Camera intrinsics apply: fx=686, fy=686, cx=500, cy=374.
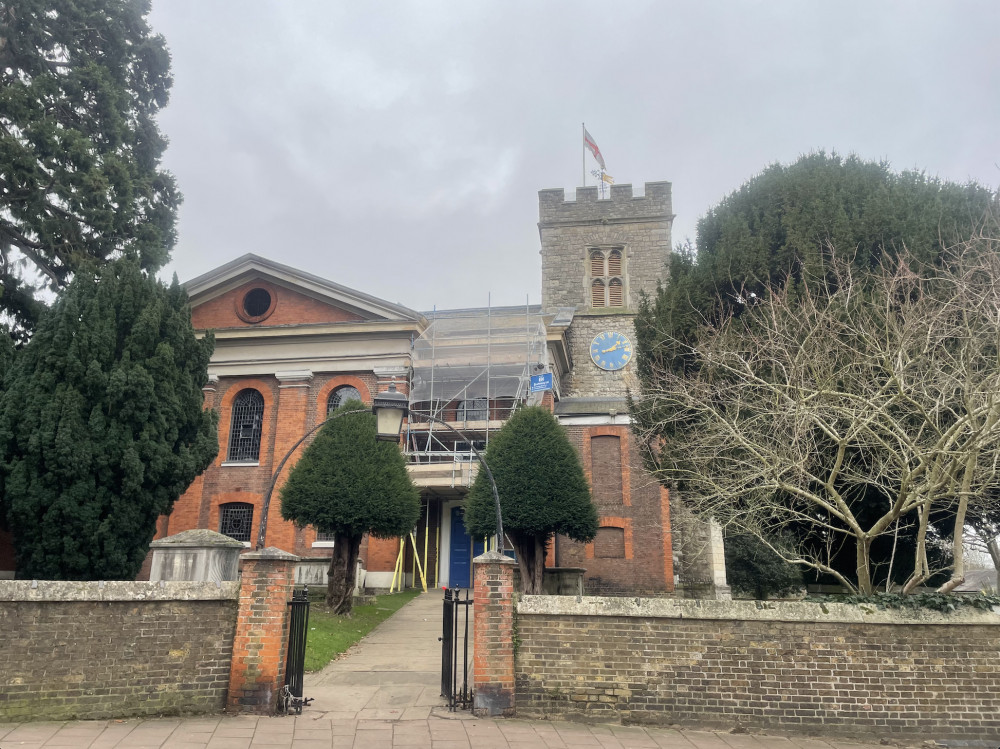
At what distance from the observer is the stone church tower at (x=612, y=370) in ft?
71.8

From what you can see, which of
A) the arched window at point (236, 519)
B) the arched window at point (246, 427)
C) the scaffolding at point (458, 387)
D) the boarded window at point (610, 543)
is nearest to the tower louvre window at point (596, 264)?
the scaffolding at point (458, 387)

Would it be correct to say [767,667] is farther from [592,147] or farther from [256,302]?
[592,147]

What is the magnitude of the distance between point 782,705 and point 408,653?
6.55 meters

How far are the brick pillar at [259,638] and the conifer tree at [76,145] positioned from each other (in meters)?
13.7

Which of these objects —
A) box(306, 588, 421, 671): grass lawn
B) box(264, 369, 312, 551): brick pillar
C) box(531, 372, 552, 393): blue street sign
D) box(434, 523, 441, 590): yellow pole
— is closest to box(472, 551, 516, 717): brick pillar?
box(306, 588, 421, 671): grass lawn

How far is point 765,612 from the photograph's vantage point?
7.64 meters

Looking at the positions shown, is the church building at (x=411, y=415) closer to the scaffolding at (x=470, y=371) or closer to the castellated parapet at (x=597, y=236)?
the scaffolding at (x=470, y=371)

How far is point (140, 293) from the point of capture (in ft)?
54.7

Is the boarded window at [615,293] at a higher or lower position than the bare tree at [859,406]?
higher

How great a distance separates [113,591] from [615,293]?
26.4 meters

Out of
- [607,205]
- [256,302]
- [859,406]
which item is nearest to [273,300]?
[256,302]

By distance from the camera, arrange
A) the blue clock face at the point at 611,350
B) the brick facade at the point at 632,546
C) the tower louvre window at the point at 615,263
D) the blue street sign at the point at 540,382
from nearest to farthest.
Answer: the brick facade at the point at 632,546 < the blue street sign at the point at 540,382 < the blue clock face at the point at 611,350 < the tower louvre window at the point at 615,263

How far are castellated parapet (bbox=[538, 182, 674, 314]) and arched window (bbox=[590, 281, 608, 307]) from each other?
0.27 metres

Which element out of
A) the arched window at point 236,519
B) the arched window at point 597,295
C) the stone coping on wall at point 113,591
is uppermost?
the arched window at point 597,295
